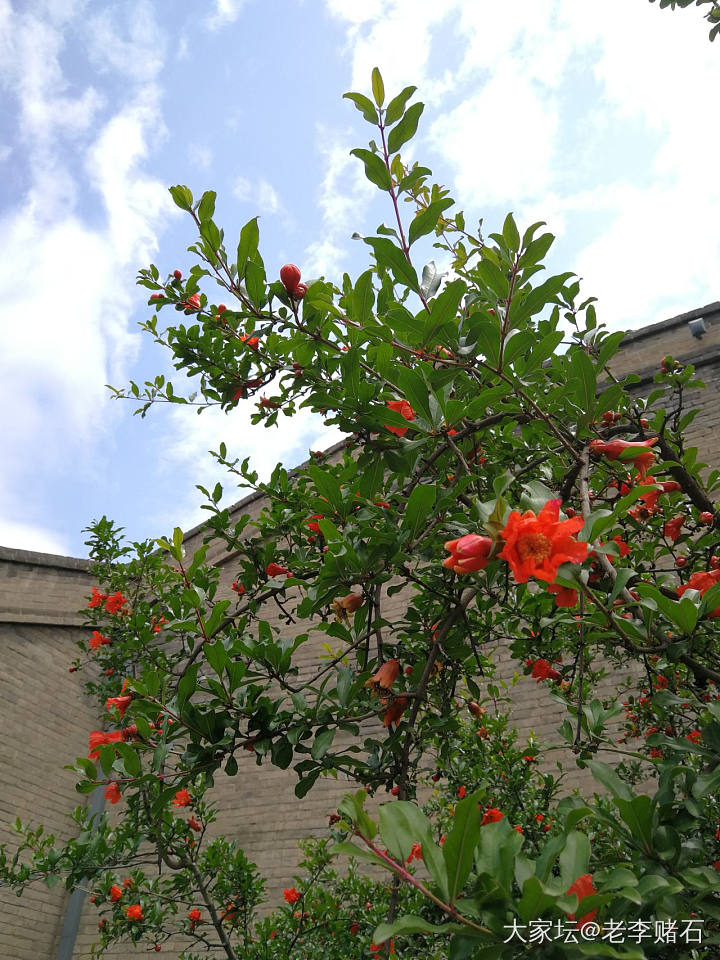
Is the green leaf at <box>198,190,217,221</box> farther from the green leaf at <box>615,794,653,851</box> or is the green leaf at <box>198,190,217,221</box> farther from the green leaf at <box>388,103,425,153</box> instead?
the green leaf at <box>615,794,653,851</box>

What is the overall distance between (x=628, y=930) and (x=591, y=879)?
0.37 feet

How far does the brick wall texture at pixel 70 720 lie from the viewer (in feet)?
15.1

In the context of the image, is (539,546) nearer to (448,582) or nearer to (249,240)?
(448,582)

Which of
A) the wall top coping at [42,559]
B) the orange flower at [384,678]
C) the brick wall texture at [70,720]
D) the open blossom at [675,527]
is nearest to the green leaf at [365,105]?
the orange flower at [384,678]

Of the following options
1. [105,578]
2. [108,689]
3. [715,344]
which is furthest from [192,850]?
[715,344]

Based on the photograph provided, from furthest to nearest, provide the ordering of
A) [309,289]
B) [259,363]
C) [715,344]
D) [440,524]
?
1. [715,344]
2. [259,363]
3. [309,289]
4. [440,524]

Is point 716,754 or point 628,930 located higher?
point 716,754

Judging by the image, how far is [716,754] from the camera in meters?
1.05

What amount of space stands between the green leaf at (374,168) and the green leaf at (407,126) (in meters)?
0.06

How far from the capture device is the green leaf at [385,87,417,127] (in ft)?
4.55

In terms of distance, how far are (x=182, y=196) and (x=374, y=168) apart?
53 cm

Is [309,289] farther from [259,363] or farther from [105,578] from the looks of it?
[105,578]

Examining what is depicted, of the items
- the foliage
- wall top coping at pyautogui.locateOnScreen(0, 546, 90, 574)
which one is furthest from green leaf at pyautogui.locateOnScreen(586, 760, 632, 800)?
wall top coping at pyautogui.locateOnScreen(0, 546, 90, 574)

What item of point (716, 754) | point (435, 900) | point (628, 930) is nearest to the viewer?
point (435, 900)
